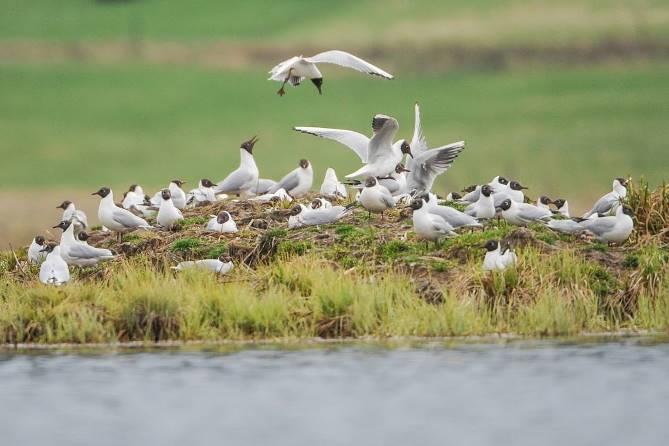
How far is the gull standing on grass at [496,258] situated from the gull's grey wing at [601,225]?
1525 millimetres

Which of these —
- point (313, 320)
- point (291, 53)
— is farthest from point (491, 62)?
point (313, 320)

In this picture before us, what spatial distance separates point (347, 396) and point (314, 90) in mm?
70046

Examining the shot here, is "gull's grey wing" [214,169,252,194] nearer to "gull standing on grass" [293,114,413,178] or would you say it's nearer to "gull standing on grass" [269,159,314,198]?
"gull standing on grass" [269,159,314,198]

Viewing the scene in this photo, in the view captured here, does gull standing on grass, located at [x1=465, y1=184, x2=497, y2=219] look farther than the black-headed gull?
Yes

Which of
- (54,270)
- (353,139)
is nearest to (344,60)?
(353,139)

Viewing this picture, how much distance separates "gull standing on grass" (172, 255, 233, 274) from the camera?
21.1 m

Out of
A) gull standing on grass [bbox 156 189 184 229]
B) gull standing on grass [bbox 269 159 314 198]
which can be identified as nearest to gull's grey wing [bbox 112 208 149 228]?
gull standing on grass [bbox 156 189 184 229]

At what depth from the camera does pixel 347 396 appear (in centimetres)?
1673

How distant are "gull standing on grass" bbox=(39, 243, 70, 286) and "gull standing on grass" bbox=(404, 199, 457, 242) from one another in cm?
445

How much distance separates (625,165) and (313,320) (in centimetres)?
4689

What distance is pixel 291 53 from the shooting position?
8525 centimetres

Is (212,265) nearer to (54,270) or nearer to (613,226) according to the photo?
(54,270)

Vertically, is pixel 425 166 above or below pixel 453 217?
above

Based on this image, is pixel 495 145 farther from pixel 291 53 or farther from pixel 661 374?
pixel 661 374
